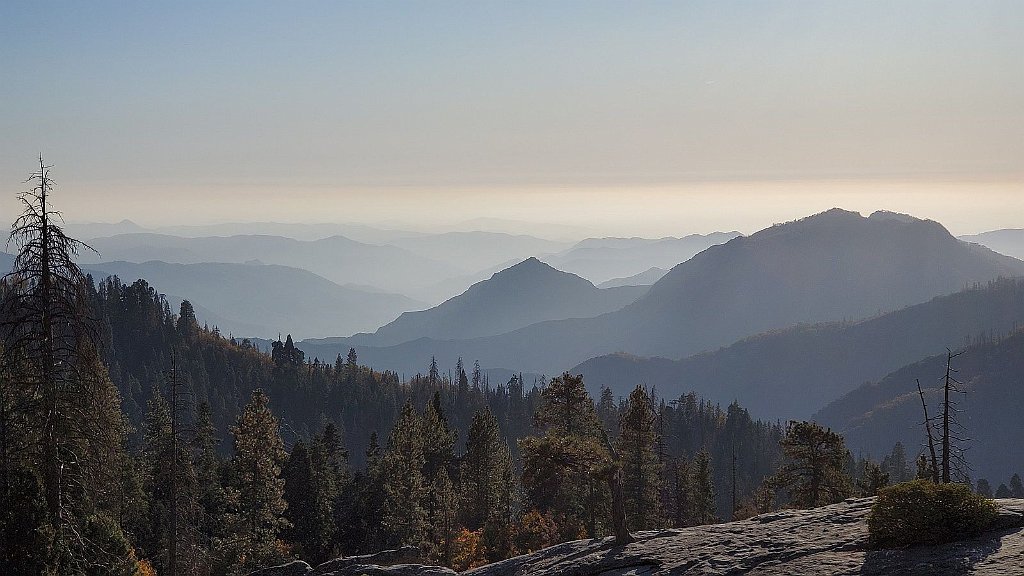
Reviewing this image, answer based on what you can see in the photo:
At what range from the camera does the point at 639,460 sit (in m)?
63.0

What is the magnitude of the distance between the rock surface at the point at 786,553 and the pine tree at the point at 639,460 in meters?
27.8

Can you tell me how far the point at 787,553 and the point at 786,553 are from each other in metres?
0.04

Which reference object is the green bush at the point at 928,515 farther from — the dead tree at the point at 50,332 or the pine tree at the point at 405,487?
the pine tree at the point at 405,487

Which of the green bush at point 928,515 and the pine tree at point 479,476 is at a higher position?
the green bush at point 928,515

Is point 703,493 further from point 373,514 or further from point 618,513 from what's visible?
point 618,513

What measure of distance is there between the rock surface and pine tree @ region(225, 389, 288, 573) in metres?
24.1

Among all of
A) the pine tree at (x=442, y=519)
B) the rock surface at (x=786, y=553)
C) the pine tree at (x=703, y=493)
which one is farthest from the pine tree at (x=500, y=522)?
the rock surface at (x=786, y=553)

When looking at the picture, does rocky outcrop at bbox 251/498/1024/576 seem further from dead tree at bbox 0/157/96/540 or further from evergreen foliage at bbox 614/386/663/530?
evergreen foliage at bbox 614/386/663/530

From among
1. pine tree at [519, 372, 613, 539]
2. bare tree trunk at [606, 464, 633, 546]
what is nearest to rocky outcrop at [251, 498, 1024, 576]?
bare tree trunk at [606, 464, 633, 546]

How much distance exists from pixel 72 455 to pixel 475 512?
1955 inches

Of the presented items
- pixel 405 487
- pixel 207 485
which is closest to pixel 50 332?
pixel 405 487

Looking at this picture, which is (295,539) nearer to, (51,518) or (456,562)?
(456,562)

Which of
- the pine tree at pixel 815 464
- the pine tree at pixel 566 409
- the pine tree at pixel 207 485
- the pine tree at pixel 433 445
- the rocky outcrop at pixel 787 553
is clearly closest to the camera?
the rocky outcrop at pixel 787 553

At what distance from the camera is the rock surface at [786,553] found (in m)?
19.5
